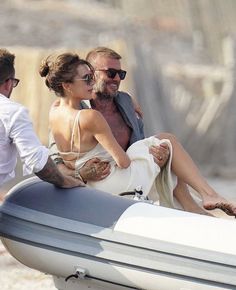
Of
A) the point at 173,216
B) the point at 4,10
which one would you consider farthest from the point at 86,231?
the point at 4,10

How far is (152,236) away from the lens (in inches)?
170

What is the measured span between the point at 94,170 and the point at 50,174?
1.52ft

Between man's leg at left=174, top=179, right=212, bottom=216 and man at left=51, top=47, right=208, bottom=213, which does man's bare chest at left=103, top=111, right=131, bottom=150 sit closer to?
man at left=51, top=47, right=208, bottom=213

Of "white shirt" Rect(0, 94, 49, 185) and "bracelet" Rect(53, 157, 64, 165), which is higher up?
"white shirt" Rect(0, 94, 49, 185)

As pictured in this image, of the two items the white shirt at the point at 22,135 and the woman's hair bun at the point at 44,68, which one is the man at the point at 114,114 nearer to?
the woman's hair bun at the point at 44,68

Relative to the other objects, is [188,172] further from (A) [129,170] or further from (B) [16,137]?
(B) [16,137]

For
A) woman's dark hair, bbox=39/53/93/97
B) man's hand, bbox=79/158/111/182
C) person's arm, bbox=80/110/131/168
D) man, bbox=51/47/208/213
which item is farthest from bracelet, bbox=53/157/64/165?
woman's dark hair, bbox=39/53/93/97

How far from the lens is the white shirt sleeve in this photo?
4.28m

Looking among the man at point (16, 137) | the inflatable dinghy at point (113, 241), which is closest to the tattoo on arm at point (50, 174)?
the man at point (16, 137)

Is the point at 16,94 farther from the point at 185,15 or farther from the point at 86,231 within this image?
the point at 185,15

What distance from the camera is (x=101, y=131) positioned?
4742 millimetres

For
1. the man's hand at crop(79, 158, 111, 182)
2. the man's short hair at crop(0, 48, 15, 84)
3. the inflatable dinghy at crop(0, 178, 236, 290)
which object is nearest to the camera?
the inflatable dinghy at crop(0, 178, 236, 290)

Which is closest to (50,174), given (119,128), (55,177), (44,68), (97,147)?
(55,177)

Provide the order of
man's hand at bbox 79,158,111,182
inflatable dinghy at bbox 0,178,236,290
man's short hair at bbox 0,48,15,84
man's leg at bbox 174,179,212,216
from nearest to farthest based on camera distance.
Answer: inflatable dinghy at bbox 0,178,236,290 < man's short hair at bbox 0,48,15,84 < man's hand at bbox 79,158,111,182 < man's leg at bbox 174,179,212,216
